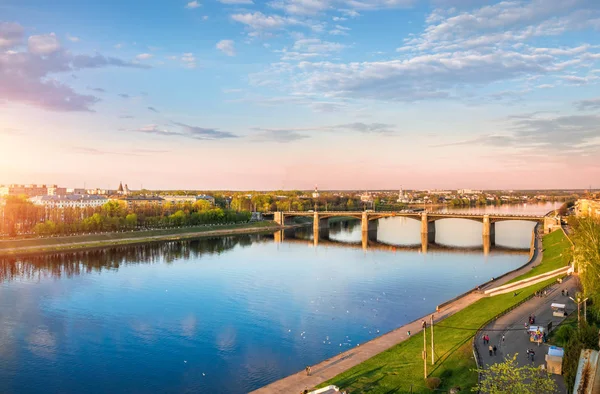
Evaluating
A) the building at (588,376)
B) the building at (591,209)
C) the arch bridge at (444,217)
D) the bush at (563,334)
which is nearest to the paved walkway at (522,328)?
the bush at (563,334)

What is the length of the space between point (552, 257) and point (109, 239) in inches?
2496

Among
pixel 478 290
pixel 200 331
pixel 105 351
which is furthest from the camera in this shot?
pixel 478 290

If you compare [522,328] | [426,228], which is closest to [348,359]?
[522,328]

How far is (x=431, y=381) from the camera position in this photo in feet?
67.1

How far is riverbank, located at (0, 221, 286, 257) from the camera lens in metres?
65.4

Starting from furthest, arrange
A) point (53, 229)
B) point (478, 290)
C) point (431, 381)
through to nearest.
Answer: point (53, 229), point (478, 290), point (431, 381)

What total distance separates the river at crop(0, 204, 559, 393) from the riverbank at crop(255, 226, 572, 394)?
6.39ft

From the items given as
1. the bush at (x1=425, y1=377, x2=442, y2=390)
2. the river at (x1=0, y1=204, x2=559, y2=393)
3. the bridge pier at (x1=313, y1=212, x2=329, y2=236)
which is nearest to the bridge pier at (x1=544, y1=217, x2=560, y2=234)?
the river at (x1=0, y1=204, x2=559, y2=393)

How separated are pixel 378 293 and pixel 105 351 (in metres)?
23.2

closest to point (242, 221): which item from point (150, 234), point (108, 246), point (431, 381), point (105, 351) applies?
point (150, 234)

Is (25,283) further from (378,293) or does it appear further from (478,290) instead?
(478,290)

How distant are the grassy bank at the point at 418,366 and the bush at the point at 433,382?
7.2 inches

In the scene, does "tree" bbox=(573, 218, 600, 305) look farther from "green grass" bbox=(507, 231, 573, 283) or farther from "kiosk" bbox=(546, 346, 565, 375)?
"green grass" bbox=(507, 231, 573, 283)

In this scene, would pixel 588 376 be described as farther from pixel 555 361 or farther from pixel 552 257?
pixel 552 257
